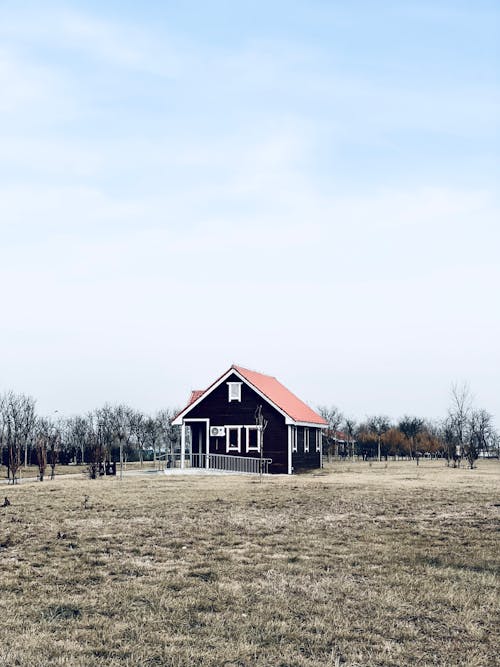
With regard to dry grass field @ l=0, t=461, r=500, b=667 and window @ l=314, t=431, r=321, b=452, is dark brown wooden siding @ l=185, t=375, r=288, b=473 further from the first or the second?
dry grass field @ l=0, t=461, r=500, b=667

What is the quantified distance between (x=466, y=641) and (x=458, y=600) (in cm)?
162

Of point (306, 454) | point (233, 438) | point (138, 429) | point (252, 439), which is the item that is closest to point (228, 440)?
point (233, 438)

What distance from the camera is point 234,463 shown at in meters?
41.0

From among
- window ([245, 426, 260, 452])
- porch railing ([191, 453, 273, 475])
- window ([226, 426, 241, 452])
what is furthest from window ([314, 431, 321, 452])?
window ([226, 426, 241, 452])

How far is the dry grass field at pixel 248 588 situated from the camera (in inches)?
262

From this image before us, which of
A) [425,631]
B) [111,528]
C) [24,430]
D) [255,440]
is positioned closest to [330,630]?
[425,631]

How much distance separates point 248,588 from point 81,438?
235 ft

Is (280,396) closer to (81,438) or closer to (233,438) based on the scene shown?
(233,438)

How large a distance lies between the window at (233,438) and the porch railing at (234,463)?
0.69 meters

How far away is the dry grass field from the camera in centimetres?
666

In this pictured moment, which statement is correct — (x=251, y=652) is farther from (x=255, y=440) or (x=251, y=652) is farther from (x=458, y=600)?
(x=255, y=440)

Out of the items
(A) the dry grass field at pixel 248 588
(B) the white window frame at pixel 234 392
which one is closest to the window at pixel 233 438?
(B) the white window frame at pixel 234 392

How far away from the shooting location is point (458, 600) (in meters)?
8.59

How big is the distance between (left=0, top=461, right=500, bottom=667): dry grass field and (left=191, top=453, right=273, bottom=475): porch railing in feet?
76.8
